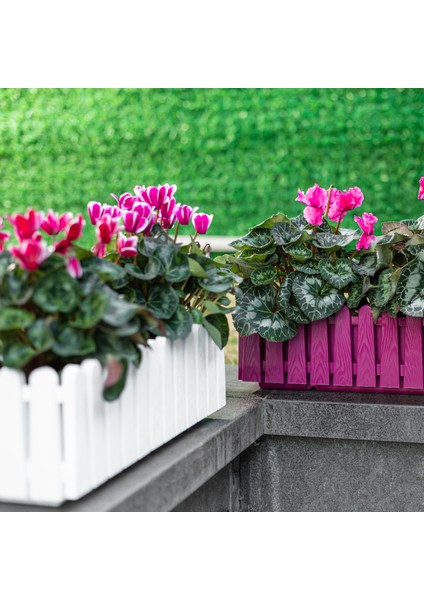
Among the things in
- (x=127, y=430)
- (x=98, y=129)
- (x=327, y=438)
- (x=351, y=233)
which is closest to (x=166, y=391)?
(x=127, y=430)

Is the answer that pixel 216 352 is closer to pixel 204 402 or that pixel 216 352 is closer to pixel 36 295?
pixel 204 402

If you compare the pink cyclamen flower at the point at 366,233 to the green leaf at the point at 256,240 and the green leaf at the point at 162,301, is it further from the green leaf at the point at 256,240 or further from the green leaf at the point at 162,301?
the green leaf at the point at 162,301

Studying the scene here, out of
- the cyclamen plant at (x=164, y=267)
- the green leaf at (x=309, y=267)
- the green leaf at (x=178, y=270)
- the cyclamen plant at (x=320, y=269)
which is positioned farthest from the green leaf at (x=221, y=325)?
the green leaf at (x=309, y=267)

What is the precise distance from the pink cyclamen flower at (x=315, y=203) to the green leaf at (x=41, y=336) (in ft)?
4.36

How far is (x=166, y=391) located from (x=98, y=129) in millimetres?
6562

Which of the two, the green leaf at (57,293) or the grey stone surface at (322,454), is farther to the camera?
the grey stone surface at (322,454)

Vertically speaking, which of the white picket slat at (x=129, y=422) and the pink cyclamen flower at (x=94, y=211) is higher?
the pink cyclamen flower at (x=94, y=211)

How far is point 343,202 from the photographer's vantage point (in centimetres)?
262

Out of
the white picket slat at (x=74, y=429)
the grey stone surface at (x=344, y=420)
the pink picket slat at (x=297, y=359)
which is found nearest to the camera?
the white picket slat at (x=74, y=429)

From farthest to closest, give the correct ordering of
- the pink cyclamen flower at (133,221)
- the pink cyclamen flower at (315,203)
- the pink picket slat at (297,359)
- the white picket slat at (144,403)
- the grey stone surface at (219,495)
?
the pink picket slat at (297,359) → the pink cyclamen flower at (315,203) → the grey stone surface at (219,495) → the pink cyclamen flower at (133,221) → the white picket slat at (144,403)

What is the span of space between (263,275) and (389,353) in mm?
A: 525

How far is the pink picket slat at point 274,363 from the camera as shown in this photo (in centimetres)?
276

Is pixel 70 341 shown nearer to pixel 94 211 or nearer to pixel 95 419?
pixel 95 419

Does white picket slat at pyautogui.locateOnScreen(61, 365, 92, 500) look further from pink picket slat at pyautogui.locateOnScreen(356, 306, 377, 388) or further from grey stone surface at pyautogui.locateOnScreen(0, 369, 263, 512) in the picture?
pink picket slat at pyautogui.locateOnScreen(356, 306, 377, 388)
